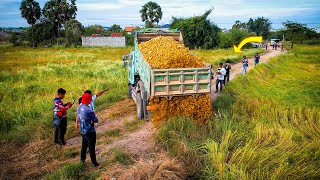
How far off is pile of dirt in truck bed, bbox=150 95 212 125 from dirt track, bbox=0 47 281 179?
0.59 m

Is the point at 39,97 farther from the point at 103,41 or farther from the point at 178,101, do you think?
the point at 103,41

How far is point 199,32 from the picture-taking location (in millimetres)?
42125

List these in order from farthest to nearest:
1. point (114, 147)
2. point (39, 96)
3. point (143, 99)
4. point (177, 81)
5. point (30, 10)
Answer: point (30, 10), point (39, 96), point (143, 99), point (177, 81), point (114, 147)

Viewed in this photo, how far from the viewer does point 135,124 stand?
329 inches

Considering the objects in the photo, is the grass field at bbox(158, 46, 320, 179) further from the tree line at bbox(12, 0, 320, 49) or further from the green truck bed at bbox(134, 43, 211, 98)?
the tree line at bbox(12, 0, 320, 49)

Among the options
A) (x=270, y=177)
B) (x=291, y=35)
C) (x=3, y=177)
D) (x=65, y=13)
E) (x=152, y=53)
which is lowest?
(x=3, y=177)

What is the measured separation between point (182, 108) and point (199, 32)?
36.6 meters

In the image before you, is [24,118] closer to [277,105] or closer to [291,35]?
[277,105]

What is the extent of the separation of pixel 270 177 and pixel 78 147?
4607 mm

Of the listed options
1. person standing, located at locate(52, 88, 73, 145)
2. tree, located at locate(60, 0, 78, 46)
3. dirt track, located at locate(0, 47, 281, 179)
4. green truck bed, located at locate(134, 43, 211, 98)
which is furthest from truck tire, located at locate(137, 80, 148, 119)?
tree, located at locate(60, 0, 78, 46)

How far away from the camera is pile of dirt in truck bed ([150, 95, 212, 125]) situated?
23.9ft

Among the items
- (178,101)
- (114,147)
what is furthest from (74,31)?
(114,147)

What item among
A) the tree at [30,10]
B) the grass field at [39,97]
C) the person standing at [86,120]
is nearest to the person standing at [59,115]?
the grass field at [39,97]

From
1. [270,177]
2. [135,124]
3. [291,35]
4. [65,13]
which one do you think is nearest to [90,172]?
[135,124]
